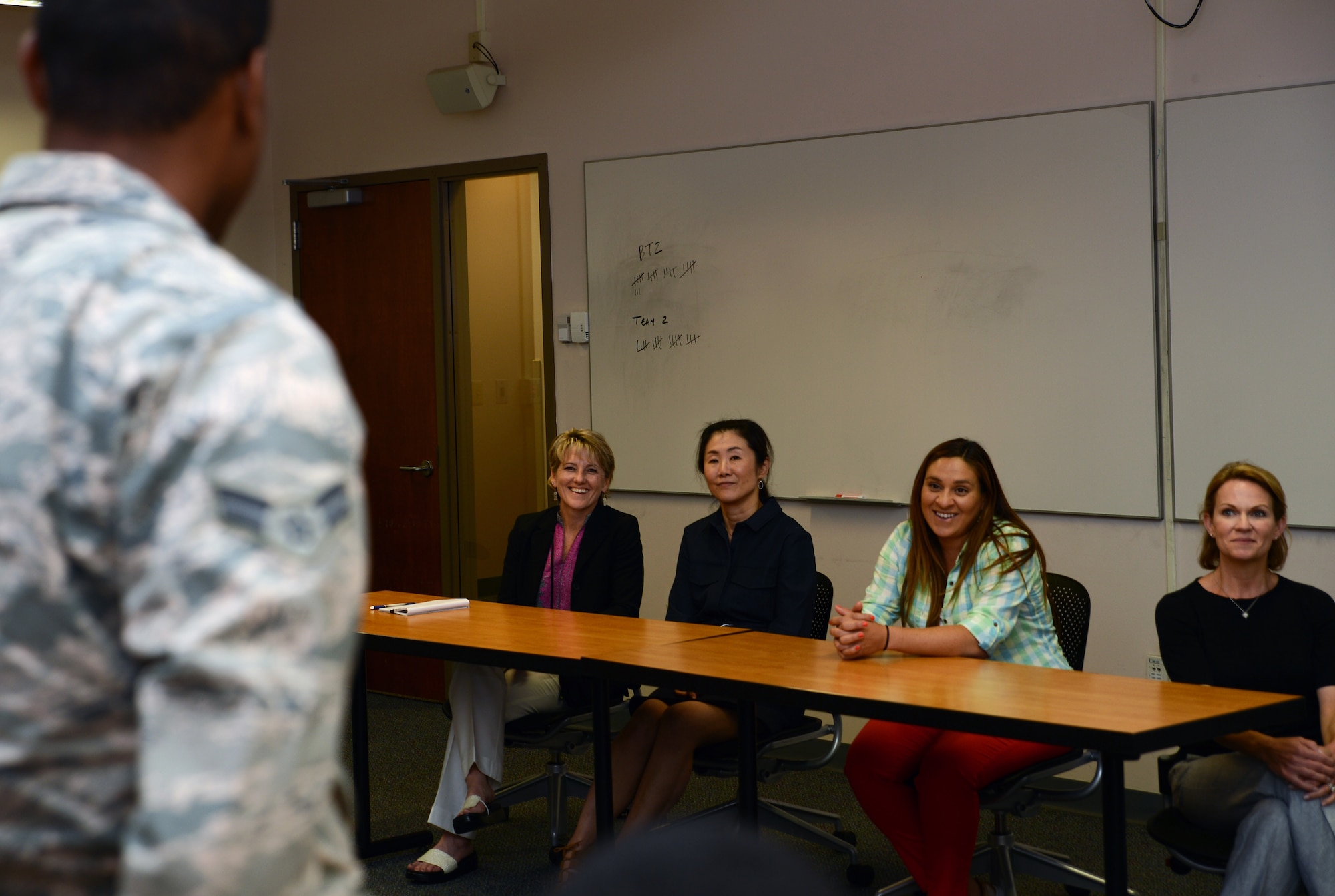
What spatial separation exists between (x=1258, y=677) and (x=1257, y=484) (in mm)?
446

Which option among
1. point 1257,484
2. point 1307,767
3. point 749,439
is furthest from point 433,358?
point 1307,767

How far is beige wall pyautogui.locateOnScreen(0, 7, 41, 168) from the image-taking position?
5.81 metres

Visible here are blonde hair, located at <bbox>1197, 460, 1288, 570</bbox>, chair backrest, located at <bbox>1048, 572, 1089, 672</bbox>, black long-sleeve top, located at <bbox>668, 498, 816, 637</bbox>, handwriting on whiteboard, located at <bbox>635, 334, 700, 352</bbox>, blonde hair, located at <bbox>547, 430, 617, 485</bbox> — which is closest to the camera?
blonde hair, located at <bbox>1197, 460, 1288, 570</bbox>

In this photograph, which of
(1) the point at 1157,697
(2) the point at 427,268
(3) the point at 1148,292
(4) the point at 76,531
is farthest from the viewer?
(2) the point at 427,268

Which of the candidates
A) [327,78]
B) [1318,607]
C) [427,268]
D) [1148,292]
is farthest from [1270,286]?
[327,78]

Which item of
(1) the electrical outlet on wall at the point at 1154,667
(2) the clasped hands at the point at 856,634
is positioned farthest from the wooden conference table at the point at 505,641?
(1) the electrical outlet on wall at the point at 1154,667

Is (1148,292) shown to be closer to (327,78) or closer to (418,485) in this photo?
(418,485)

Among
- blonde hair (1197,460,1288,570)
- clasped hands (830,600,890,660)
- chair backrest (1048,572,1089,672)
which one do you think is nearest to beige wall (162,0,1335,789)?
chair backrest (1048,572,1089,672)

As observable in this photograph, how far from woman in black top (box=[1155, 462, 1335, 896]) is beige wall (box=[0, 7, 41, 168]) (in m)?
5.31

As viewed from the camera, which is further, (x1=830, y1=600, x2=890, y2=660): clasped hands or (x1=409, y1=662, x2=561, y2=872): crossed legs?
(x1=409, y1=662, x2=561, y2=872): crossed legs

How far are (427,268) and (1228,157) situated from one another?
11.2 feet

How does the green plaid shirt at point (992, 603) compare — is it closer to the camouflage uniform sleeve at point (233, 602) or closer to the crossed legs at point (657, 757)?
the crossed legs at point (657, 757)

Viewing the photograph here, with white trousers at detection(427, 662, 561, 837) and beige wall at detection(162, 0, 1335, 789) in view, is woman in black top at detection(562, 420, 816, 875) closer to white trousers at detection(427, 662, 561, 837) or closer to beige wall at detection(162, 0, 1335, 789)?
white trousers at detection(427, 662, 561, 837)

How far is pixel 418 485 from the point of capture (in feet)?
19.2
